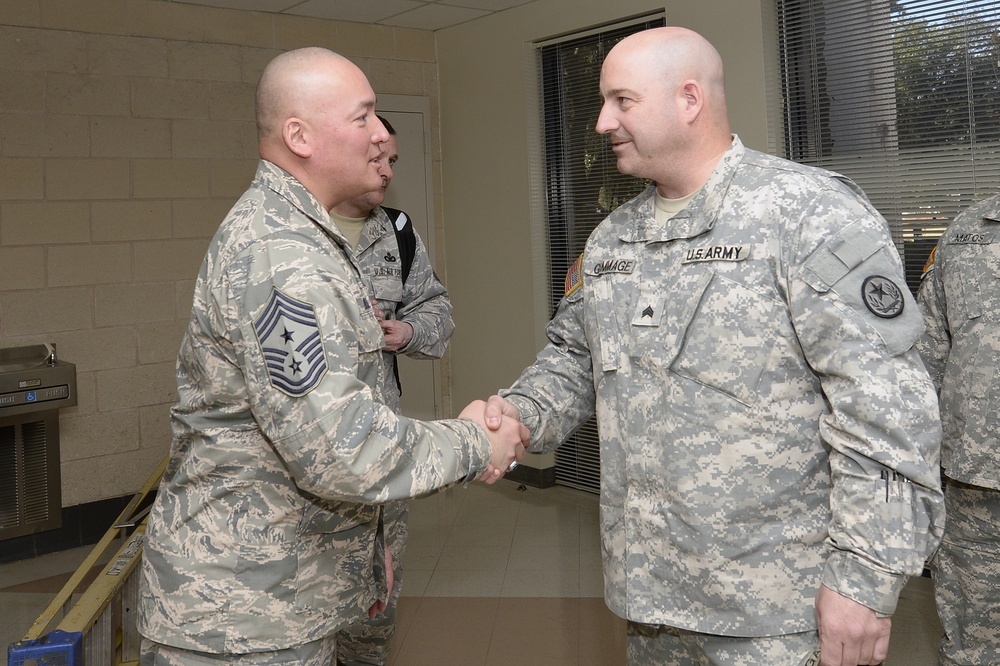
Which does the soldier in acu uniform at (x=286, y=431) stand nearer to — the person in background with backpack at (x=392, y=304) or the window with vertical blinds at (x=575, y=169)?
the person in background with backpack at (x=392, y=304)

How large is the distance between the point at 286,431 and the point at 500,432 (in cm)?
59

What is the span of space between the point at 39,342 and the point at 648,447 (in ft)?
13.2

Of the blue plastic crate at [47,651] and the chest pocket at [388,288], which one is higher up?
the chest pocket at [388,288]

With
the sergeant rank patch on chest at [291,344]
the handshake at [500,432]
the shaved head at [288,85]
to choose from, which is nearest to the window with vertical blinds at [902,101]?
the handshake at [500,432]

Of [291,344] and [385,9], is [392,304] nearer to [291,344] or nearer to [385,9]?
[291,344]

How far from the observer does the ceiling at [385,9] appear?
5.37 m

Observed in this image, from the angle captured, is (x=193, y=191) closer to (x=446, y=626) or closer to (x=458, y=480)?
(x=446, y=626)

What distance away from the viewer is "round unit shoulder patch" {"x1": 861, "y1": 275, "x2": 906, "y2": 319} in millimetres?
1569

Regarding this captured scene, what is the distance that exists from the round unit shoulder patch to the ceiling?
443 centimetres

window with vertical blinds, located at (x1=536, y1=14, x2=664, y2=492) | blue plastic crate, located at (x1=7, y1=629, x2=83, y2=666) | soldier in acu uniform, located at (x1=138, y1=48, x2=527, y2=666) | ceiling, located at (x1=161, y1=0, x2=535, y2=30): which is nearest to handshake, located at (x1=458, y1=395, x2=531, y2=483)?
soldier in acu uniform, located at (x1=138, y1=48, x2=527, y2=666)

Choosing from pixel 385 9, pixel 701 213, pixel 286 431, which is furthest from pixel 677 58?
pixel 385 9

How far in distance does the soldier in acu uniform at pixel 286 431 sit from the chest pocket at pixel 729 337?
49 cm

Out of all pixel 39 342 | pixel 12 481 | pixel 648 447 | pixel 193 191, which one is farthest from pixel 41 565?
pixel 648 447

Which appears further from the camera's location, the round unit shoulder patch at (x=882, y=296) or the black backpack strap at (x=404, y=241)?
the black backpack strap at (x=404, y=241)
